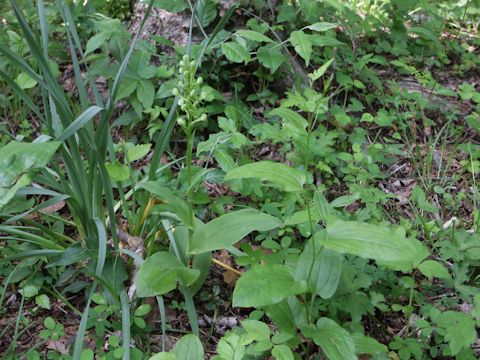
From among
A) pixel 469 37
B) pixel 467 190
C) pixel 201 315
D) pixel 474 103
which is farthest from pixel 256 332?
pixel 469 37

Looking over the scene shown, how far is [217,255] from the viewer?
2404 millimetres

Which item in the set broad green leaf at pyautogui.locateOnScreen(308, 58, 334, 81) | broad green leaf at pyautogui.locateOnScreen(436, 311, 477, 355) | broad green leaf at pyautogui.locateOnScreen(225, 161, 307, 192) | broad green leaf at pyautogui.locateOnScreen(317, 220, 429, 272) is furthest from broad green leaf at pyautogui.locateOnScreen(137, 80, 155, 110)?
broad green leaf at pyautogui.locateOnScreen(436, 311, 477, 355)

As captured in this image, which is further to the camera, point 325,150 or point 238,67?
A: point 238,67

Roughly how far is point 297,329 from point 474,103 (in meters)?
2.63

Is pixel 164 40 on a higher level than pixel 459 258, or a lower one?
higher

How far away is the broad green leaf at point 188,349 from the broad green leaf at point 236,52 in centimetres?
151

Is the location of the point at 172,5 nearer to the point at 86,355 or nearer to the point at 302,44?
the point at 302,44

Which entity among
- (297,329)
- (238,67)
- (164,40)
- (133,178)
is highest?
(164,40)

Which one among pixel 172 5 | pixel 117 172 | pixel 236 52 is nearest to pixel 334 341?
pixel 117 172

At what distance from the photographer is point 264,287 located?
158 centimetres

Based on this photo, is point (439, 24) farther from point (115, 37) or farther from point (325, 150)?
point (115, 37)

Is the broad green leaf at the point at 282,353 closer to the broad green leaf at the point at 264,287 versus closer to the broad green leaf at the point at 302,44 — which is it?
the broad green leaf at the point at 264,287

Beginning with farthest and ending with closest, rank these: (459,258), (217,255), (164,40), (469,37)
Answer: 1. (469,37)
2. (164,40)
3. (217,255)
4. (459,258)

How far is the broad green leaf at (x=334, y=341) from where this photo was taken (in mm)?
1581
